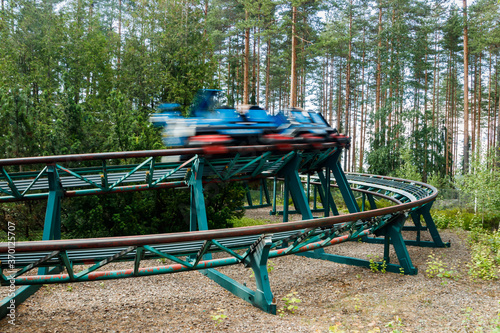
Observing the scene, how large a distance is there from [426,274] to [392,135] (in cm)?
1731

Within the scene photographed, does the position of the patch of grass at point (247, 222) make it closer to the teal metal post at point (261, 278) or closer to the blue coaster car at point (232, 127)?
the blue coaster car at point (232, 127)

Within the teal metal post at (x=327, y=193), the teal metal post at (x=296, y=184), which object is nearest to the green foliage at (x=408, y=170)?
the teal metal post at (x=327, y=193)

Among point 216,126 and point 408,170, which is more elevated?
point 216,126

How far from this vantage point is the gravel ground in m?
4.38

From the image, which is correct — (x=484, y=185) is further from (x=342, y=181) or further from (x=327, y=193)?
(x=327, y=193)

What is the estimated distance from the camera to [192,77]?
1205 centimetres

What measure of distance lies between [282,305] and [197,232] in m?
2.01

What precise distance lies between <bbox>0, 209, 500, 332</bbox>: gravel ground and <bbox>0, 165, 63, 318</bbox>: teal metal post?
132 mm

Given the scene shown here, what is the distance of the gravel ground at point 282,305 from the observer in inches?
172

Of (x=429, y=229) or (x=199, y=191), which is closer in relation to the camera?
(x=199, y=191)

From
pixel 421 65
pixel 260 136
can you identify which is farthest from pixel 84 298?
pixel 421 65

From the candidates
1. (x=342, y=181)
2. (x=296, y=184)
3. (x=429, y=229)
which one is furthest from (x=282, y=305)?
(x=429, y=229)

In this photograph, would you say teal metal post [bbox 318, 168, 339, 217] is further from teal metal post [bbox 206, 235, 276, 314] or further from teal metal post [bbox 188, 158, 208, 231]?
teal metal post [bbox 206, 235, 276, 314]

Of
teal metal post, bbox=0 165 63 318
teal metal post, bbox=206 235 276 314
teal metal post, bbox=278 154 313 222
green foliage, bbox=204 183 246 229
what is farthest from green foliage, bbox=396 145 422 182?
teal metal post, bbox=0 165 63 318
